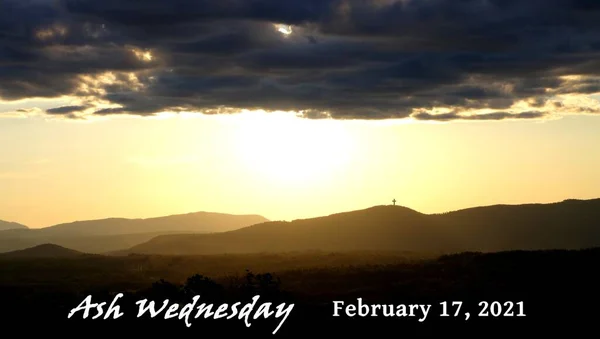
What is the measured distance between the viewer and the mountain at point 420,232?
134 metres

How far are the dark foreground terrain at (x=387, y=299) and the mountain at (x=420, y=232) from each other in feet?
264

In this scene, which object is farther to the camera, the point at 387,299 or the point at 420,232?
the point at 420,232

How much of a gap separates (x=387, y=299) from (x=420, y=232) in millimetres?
105330

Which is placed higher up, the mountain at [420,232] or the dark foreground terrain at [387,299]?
the mountain at [420,232]

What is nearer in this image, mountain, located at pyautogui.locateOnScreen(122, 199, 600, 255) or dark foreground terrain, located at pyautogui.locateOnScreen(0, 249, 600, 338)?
dark foreground terrain, located at pyautogui.locateOnScreen(0, 249, 600, 338)

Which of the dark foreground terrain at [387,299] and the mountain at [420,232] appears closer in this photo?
the dark foreground terrain at [387,299]

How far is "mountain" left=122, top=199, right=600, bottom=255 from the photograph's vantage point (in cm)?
13412

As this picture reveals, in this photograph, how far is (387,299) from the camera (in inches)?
1526

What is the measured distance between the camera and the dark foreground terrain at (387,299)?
105 ft

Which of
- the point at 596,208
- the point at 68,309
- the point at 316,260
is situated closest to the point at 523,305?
the point at 68,309

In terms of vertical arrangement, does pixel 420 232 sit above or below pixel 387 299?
above

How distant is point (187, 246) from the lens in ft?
514

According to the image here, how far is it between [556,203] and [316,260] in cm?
9161

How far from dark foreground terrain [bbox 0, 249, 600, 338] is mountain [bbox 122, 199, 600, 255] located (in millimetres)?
80343
